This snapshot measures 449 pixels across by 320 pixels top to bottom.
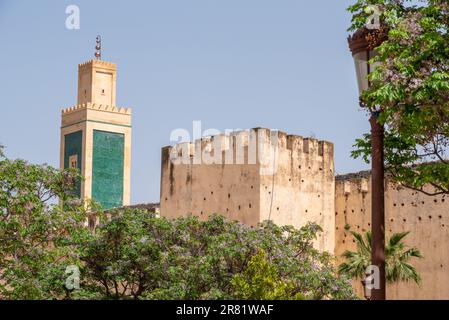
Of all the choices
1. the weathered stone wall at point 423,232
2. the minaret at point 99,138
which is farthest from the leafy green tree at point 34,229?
the minaret at point 99,138

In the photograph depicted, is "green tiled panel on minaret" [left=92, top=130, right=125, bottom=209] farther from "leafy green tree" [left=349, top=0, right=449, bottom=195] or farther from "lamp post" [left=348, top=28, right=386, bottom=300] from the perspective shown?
"lamp post" [left=348, top=28, right=386, bottom=300]

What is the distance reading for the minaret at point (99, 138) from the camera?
49.7m

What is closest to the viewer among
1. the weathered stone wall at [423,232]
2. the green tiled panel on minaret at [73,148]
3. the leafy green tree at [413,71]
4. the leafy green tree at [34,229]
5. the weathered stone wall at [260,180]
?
the leafy green tree at [413,71]

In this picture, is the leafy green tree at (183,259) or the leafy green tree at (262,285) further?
the leafy green tree at (183,259)

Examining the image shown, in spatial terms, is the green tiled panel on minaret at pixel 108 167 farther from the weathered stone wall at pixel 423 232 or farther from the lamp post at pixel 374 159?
the lamp post at pixel 374 159

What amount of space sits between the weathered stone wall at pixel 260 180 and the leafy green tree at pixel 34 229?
7552 millimetres

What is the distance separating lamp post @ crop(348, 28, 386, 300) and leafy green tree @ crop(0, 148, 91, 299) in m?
8.93

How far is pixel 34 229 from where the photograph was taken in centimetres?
1456

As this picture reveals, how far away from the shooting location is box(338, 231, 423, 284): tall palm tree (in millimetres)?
21344

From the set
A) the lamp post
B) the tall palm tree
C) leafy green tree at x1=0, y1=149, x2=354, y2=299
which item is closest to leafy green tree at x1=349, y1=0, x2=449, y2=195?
the lamp post

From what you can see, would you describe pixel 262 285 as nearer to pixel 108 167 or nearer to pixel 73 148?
pixel 108 167

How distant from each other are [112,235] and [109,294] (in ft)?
3.47
